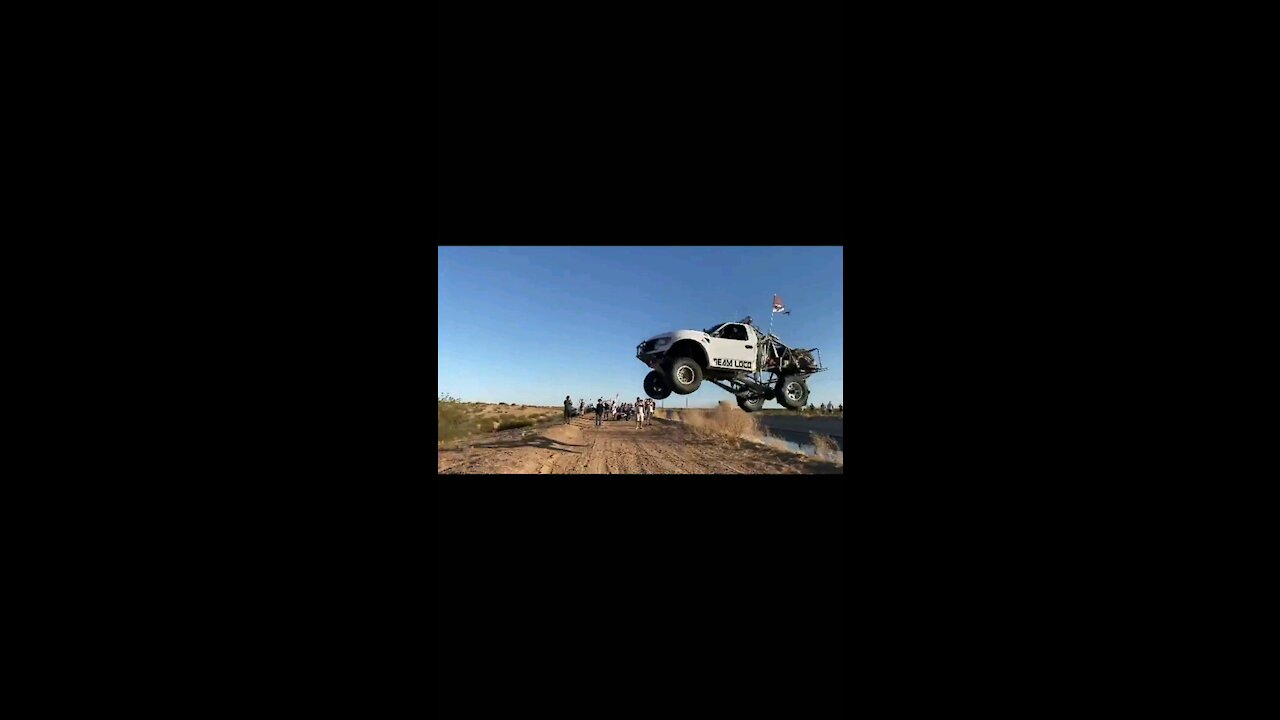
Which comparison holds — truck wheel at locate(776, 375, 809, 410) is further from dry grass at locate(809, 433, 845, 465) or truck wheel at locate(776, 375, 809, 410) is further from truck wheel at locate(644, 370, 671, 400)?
truck wheel at locate(644, 370, 671, 400)

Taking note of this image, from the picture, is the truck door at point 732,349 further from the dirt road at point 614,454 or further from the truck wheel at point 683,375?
the dirt road at point 614,454

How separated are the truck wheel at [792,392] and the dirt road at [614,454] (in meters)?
0.68

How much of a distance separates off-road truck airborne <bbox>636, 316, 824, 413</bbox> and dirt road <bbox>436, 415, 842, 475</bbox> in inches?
15.7

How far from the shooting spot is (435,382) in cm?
156

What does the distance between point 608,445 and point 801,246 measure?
171 cm

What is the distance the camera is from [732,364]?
8.80 feet

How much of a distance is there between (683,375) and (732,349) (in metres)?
0.52

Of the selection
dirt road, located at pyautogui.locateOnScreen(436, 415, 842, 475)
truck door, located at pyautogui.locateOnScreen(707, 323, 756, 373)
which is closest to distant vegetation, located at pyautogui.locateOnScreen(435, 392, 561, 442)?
dirt road, located at pyautogui.locateOnScreen(436, 415, 842, 475)

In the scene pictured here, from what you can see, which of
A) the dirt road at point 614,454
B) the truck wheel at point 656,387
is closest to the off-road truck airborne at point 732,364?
the truck wheel at point 656,387

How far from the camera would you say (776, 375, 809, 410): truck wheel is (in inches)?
111

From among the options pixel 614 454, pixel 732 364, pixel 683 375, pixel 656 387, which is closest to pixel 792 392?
pixel 732 364

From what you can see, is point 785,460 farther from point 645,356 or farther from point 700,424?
point 645,356

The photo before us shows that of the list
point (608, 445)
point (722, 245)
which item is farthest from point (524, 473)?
point (722, 245)

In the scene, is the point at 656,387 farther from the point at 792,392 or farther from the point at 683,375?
the point at 792,392
